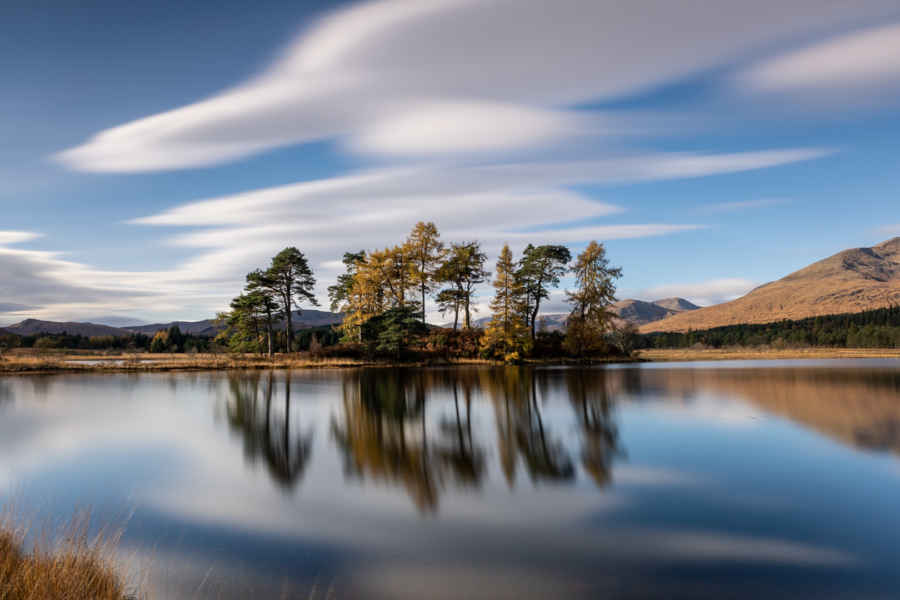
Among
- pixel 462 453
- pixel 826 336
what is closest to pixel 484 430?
pixel 462 453

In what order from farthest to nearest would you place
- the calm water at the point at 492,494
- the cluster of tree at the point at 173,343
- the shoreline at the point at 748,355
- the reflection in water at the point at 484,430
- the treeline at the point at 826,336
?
1. the treeline at the point at 826,336
2. the cluster of tree at the point at 173,343
3. the shoreline at the point at 748,355
4. the reflection in water at the point at 484,430
5. the calm water at the point at 492,494

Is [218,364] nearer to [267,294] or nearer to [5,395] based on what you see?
[267,294]

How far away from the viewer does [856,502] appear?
7.80 m

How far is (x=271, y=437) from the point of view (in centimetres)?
1352

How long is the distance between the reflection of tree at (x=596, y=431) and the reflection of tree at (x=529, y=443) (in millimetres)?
499

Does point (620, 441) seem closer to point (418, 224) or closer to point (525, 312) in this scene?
point (525, 312)

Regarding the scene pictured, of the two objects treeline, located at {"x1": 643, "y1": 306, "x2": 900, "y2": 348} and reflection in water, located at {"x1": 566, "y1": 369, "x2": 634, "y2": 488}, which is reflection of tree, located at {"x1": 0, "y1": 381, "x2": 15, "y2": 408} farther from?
treeline, located at {"x1": 643, "y1": 306, "x2": 900, "y2": 348}

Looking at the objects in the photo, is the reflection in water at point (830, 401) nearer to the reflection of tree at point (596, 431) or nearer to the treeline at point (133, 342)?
the reflection of tree at point (596, 431)

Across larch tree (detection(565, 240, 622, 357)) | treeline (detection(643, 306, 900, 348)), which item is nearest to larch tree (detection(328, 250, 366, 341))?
larch tree (detection(565, 240, 622, 357))

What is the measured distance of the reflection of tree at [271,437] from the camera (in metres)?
10.1

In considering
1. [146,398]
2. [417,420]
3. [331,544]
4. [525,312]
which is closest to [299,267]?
[525,312]

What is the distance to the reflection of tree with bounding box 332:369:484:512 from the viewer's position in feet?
29.8

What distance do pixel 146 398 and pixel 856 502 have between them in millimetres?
24547

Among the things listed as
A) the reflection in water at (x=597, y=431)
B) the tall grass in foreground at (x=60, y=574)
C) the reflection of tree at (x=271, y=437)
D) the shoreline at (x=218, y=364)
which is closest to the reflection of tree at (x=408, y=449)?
the reflection of tree at (x=271, y=437)
